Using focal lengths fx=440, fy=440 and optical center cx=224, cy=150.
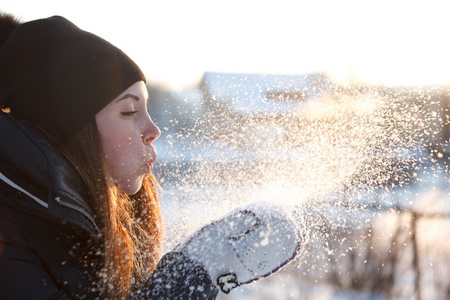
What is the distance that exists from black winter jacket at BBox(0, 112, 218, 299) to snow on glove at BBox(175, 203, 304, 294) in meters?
0.13

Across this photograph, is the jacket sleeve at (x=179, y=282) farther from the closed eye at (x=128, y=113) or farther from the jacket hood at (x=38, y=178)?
the closed eye at (x=128, y=113)

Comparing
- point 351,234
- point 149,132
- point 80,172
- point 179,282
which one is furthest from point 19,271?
point 351,234

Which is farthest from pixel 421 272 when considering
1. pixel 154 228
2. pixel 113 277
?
pixel 113 277

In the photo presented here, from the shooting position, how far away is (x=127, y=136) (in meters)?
1.56

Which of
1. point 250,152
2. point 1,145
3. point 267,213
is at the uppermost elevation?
point 1,145

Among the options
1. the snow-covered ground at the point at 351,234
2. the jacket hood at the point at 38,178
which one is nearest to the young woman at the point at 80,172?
the jacket hood at the point at 38,178

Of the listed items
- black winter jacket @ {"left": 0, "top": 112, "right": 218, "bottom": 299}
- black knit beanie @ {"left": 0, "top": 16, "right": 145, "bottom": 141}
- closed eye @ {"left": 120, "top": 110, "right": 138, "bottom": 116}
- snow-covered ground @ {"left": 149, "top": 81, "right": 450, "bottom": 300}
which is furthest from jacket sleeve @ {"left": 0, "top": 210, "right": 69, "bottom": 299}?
snow-covered ground @ {"left": 149, "top": 81, "right": 450, "bottom": 300}

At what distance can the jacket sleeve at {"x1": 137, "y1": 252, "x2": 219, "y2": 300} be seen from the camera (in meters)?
1.41

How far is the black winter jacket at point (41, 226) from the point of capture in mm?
1188

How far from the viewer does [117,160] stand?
156 centimetres

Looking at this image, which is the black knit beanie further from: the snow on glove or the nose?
the snow on glove

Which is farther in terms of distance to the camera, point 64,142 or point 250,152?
point 250,152

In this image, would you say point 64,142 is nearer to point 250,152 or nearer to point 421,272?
point 421,272

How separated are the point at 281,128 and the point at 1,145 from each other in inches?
361
